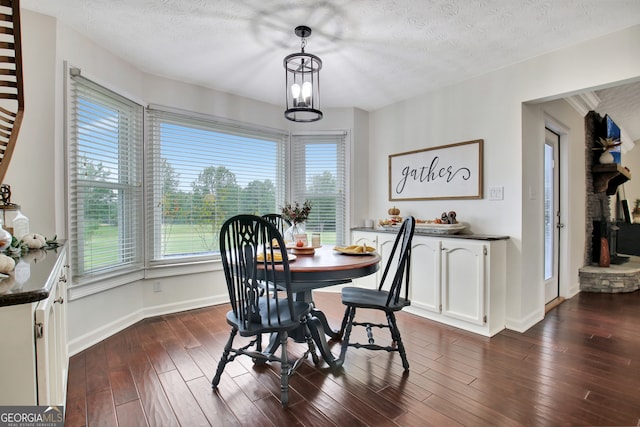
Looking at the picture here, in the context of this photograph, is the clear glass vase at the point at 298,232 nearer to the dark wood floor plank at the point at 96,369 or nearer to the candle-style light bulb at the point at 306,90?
the candle-style light bulb at the point at 306,90

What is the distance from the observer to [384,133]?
4.07 meters

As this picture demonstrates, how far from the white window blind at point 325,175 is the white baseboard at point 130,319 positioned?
5.36ft

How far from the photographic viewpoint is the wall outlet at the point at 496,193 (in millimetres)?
2947

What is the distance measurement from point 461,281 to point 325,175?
2.13 m

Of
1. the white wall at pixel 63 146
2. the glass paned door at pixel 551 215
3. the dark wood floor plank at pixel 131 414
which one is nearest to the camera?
the dark wood floor plank at pixel 131 414

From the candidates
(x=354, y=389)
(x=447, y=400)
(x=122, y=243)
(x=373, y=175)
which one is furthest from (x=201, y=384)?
(x=373, y=175)

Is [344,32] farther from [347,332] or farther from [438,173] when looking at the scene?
[347,332]

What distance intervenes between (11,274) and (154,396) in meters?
1.14

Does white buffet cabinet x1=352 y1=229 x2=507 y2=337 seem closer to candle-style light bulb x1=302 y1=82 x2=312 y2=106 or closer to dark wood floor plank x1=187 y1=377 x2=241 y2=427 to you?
candle-style light bulb x1=302 y1=82 x2=312 y2=106

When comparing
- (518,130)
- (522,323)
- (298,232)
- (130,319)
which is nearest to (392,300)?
(298,232)

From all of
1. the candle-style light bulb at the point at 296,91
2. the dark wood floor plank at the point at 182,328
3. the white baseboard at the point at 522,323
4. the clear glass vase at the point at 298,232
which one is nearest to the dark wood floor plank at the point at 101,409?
the dark wood floor plank at the point at 182,328

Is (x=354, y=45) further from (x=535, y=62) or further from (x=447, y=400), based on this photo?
(x=447, y=400)

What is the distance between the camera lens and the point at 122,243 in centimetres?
291

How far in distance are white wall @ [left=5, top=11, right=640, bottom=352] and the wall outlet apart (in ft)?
0.14
